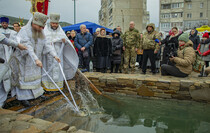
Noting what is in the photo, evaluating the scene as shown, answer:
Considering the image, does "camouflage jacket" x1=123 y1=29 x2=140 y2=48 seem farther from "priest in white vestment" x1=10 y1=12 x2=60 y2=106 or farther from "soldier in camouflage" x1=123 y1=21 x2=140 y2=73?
"priest in white vestment" x1=10 y1=12 x2=60 y2=106

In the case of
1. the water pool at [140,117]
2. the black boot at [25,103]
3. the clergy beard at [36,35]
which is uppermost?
the clergy beard at [36,35]

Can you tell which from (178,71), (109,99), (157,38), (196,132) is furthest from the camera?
(157,38)

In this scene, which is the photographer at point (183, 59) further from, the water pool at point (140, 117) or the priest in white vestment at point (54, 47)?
the priest in white vestment at point (54, 47)

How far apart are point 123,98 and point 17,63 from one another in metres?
2.98

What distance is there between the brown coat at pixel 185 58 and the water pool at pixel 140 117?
108 centimetres

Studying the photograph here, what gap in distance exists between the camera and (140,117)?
11.1 feet

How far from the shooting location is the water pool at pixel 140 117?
9.43 ft

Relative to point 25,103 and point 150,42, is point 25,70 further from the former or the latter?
point 150,42

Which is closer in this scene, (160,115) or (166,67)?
(160,115)

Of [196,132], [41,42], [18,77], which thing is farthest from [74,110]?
[196,132]

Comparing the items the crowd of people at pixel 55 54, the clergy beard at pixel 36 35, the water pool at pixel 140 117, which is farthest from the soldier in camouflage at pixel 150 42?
the clergy beard at pixel 36 35

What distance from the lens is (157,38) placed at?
5.79m

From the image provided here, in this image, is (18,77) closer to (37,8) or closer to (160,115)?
(37,8)

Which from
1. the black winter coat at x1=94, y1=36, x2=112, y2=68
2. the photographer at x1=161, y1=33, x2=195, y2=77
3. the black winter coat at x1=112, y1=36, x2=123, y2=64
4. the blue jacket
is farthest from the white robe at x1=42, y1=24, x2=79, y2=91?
the photographer at x1=161, y1=33, x2=195, y2=77
